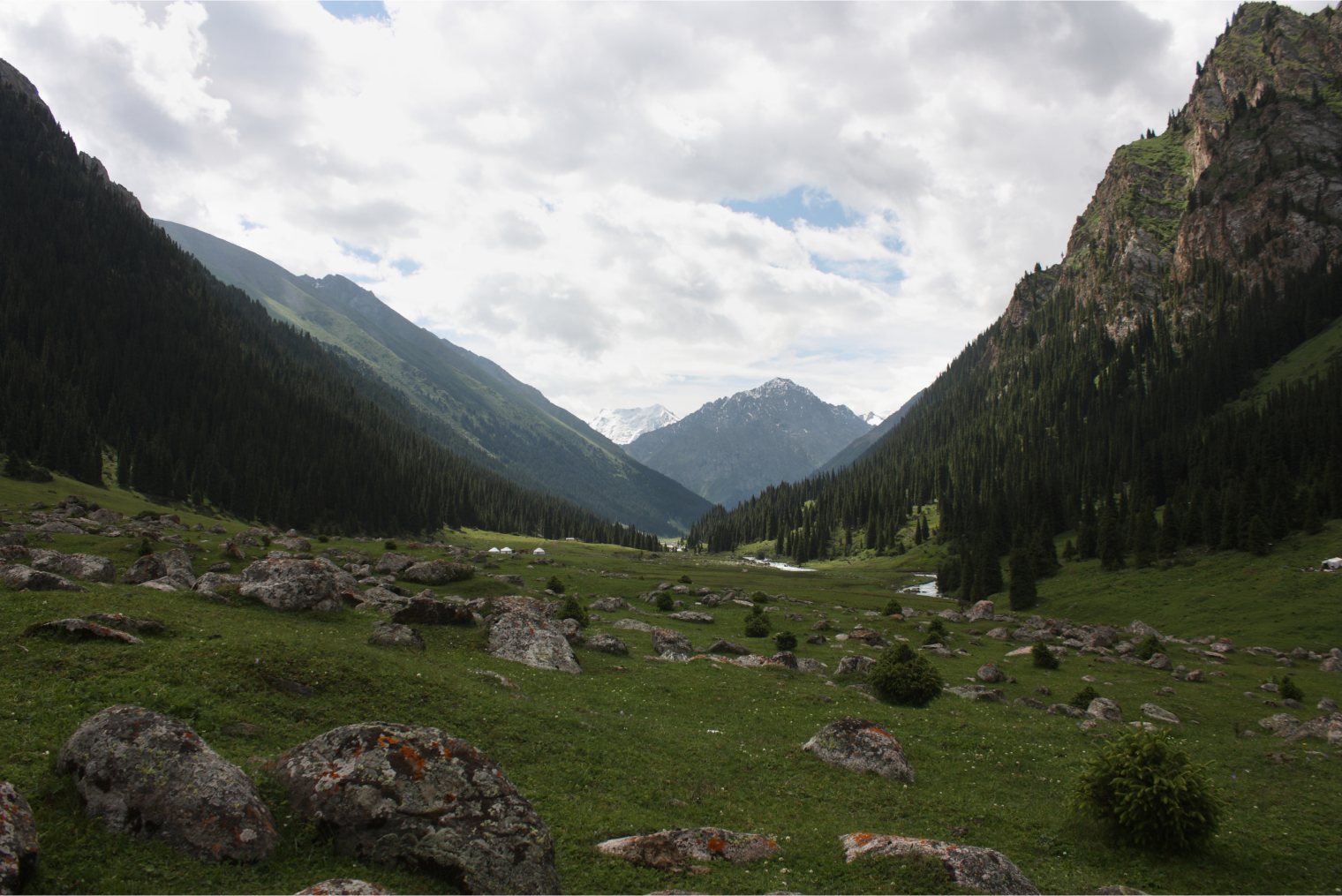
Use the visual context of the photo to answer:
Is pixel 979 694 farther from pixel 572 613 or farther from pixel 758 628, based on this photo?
pixel 572 613

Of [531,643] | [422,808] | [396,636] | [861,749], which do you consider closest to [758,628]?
[531,643]

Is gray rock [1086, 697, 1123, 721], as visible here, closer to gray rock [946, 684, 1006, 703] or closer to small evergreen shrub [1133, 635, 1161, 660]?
gray rock [946, 684, 1006, 703]

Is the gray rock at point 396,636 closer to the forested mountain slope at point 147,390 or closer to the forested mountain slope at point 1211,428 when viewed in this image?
the forested mountain slope at point 1211,428

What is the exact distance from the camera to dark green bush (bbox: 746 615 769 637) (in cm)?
4816

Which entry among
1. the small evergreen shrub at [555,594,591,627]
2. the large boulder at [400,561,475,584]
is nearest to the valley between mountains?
the large boulder at [400,561,475,584]

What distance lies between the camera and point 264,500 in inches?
4852

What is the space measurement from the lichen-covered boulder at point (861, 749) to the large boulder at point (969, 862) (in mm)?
7044

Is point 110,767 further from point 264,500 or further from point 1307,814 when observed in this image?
point 264,500

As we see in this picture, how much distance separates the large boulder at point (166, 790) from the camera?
9.92 metres

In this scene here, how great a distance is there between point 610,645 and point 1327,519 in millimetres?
99005

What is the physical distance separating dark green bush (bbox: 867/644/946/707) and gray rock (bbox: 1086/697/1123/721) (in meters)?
7.76

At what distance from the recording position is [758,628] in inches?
1895

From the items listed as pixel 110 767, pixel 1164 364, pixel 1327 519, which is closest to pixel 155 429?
pixel 110 767

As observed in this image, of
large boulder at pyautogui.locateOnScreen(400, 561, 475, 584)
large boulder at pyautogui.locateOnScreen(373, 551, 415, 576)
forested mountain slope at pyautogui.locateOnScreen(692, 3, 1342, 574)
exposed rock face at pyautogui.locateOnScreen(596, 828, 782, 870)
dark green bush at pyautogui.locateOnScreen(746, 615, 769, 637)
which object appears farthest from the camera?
forested mountain slope at pyautogui.locateOnScreen(692, 3, 1342, 574)
